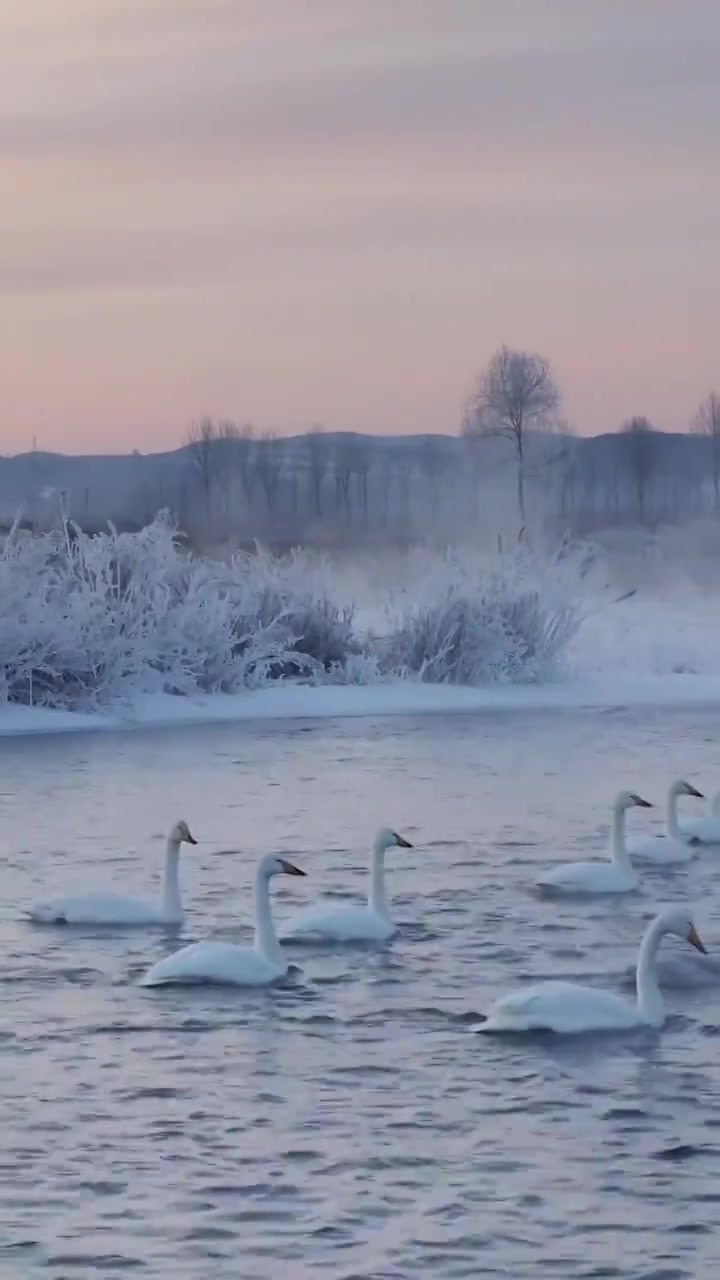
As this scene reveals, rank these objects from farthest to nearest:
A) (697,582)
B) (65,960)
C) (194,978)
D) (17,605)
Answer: (697,582) → (17,605) → (65,960) → (194,978)

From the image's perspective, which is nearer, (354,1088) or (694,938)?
(354,1088)

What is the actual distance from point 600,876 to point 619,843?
0.71m

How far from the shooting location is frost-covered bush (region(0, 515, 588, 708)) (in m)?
28.5

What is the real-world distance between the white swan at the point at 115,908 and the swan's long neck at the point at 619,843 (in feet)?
10.0

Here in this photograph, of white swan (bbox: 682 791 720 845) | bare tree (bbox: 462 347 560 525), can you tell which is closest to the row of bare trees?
bare tree (bbox: 462 347 560 525)

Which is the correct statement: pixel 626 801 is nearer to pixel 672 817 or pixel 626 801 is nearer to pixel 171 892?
pixel 672 817

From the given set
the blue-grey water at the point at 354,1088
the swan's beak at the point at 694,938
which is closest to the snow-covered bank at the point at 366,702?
the blue-grey water at the point at 354,1088

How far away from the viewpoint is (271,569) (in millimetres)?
33750

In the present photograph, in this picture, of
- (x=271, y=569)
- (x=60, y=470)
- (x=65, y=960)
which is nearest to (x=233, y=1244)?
(x=65, y=960)

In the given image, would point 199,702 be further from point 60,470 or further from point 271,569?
point 60,470

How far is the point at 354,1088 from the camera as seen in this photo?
10.1 meters

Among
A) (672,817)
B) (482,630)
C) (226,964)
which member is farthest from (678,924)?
(482,630)

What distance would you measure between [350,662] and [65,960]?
60.5 feet

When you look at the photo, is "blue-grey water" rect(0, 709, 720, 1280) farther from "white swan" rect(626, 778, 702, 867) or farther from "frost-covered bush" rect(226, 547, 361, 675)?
"frost-covered bush" rect(226, 547, 361, 675)
